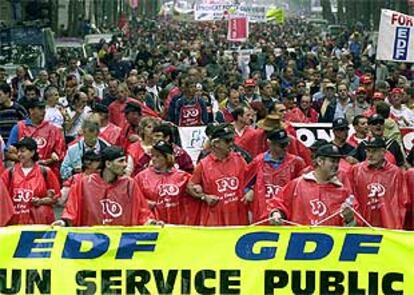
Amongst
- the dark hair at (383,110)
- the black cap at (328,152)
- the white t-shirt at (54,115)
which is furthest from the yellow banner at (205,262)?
the white t-shirt at (54,115)

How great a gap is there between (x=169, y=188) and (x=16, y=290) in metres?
2.29

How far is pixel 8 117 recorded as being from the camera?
16.2 metres

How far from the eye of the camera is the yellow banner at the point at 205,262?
31.2 ft

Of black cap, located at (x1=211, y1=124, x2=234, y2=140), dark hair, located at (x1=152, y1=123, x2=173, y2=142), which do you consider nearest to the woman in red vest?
dark hair, located at (x1=152, y1=123, x2=173, y2=142)

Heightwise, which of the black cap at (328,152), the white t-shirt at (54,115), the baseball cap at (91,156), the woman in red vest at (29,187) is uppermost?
the black cap at (328,152)

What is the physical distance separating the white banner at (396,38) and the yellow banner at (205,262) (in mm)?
11322

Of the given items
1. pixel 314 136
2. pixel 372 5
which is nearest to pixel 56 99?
pixel 314 136

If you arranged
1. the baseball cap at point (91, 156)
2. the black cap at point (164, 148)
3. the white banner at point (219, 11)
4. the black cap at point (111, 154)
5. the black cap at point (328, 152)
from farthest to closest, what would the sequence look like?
the white banner at point (219, 11) → the baseball cap at point (91, 156) → the black cap at point (164, 148) → the black cap at point (111, 154) → the black cap at point (328, 152)

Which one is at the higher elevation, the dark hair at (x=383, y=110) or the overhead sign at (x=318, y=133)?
the dark hair at (x=383, y=110)

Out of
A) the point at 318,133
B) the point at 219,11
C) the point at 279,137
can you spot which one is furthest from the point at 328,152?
the point at 219,11

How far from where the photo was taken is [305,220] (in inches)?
416

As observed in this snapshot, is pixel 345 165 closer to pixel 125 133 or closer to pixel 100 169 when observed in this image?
pixel 100 169

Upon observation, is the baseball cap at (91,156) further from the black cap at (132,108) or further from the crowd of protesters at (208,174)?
the black cap at (132,108)

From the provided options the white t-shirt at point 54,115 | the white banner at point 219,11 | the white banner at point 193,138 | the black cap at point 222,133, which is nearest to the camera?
the black cap at point 222,133
